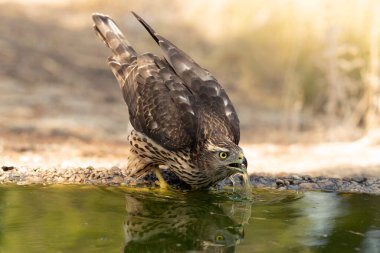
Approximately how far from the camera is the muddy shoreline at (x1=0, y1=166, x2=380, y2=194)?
642 cm

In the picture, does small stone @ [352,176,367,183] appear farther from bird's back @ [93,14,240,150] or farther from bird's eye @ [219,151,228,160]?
bird's eye @ [219,151,228,160]

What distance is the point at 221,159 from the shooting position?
19.4 feet

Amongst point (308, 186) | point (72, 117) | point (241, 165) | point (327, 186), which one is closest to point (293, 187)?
point (308, 186)

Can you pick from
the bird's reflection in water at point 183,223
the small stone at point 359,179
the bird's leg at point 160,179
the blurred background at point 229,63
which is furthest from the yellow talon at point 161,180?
the blurred background at point 229,63

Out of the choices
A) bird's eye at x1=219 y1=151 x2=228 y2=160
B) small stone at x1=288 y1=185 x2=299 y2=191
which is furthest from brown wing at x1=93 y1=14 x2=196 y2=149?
small stone at x1=288 y1=185 x2=299 y2=191

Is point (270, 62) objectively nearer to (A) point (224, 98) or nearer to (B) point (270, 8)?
(B) point (270, 8)

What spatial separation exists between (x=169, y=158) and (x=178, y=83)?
0.68m

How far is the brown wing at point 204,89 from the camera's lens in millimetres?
6367

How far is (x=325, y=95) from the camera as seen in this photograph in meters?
11.9

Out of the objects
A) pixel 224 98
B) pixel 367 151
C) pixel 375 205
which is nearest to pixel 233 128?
pixel 224 98

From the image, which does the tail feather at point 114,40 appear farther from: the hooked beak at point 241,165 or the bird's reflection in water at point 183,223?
the hooked beak at point 241,165

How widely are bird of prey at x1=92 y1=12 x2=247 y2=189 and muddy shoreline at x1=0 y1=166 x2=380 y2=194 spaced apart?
20cm

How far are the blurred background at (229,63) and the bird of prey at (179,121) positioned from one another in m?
2.78

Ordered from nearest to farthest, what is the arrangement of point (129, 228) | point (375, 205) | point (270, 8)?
point (129, 228)
point (375, 205)
point (270, 8)
